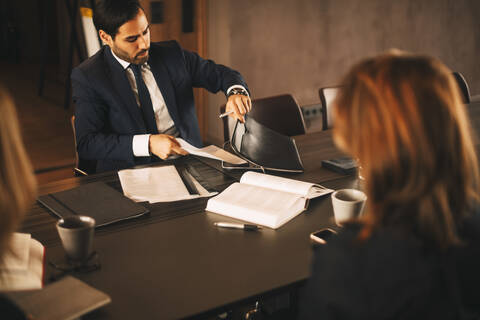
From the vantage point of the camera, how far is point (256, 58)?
4.40 metres

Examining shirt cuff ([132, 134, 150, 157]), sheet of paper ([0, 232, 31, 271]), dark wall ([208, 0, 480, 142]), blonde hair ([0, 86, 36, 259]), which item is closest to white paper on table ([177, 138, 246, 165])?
shirt cuff ([132, 134, 150, 157])

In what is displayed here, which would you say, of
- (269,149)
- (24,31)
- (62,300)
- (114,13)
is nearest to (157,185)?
(269,149)

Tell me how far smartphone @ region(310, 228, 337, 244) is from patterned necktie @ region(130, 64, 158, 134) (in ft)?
3.96

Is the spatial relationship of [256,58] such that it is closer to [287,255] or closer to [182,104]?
[182,104]

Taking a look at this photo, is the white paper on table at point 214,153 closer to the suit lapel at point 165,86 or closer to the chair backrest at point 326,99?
the suit lapel at point 165,86

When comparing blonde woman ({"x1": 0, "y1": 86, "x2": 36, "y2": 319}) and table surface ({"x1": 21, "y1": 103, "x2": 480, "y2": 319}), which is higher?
blonde woman ({"x1": 0, "y1": 86, "x2": 36, "y2": 319})

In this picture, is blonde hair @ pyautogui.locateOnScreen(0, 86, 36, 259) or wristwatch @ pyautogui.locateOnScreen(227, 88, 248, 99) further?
wristwatch @ pyautogui.locateOnScreen(227, 88, 248, 99)

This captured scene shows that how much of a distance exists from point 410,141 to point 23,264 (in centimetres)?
92

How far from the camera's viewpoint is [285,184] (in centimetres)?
176

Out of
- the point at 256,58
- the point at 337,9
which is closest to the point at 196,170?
the point at 256,58

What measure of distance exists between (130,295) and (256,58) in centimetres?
343

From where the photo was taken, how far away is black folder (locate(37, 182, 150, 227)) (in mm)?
1599

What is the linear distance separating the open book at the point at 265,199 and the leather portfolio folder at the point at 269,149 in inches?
5.2

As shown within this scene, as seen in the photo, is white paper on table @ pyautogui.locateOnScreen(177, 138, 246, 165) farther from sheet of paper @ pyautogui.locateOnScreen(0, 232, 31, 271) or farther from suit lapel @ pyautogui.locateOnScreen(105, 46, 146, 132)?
sheet of paper @ pyautogui.locateOnScreen(0, 232, 31, 271)
